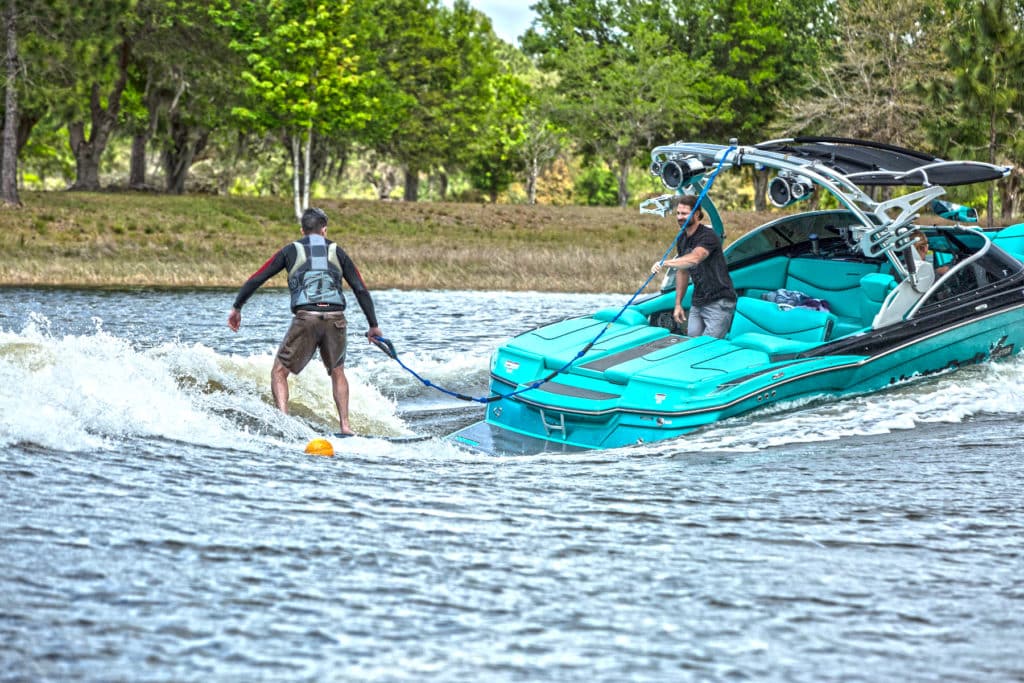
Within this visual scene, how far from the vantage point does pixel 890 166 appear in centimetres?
1175

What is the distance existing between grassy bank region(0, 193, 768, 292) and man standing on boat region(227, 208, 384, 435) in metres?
16.8

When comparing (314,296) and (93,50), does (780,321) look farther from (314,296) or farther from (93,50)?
(93,50)

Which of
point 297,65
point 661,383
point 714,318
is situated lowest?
point 661,383

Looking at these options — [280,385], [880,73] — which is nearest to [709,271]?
[280,385]

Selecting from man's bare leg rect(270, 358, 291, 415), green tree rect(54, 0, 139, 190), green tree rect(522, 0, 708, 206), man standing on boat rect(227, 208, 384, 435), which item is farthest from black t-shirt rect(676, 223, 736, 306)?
green tree rect(522, 0, 708, 206)

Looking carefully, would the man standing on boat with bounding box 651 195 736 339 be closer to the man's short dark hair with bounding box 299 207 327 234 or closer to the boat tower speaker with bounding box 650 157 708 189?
the boat tower speaker with bounding box 650 157 708 189

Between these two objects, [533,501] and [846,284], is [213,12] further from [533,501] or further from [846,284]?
[533,501]

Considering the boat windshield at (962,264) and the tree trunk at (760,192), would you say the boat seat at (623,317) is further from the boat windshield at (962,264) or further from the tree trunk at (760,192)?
the tree trunk at (760,192)

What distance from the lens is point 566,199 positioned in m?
81.2

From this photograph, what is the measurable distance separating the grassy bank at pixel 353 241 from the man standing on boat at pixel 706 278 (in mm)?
16224

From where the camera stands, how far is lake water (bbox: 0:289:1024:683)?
537 cm

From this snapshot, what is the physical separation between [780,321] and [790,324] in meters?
0.10

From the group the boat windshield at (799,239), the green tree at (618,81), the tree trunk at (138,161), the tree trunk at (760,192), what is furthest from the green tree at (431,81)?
the boat windshield at (799,239)

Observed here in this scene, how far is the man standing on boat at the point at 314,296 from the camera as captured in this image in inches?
403
